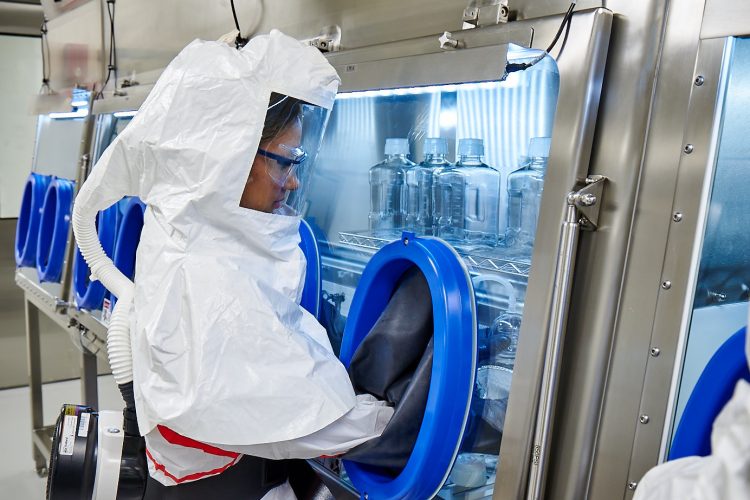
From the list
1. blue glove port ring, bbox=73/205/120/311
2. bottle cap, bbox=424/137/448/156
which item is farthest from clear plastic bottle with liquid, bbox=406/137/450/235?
blue glove port ring, bbox=73/205/120/311

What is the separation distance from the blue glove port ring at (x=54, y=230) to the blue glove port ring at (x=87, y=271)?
0.33 metres

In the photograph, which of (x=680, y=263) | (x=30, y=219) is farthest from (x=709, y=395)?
(x=30, y=219)

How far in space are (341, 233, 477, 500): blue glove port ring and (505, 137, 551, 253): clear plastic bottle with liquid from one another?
0.40 feet

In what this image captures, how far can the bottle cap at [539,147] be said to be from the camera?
1.32m

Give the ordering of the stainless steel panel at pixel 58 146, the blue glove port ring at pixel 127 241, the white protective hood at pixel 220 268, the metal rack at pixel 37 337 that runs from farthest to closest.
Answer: the stainless steel panel at pixel 58 146 → the metal rack at pixel 37 337 → the blue glove port ring at pixel 127 241 → the white protective hood at pixel 220 268

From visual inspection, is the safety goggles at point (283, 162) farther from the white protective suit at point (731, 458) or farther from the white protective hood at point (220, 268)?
the white protective suit at point (731, 458)

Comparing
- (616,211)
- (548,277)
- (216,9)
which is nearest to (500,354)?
(548,277)

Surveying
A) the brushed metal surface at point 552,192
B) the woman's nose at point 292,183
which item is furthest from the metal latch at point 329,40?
the brushed metal surface at point 552,192

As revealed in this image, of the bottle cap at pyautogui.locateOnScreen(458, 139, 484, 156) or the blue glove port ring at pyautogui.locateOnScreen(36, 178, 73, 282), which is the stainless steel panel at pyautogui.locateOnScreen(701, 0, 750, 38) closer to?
the bottle cap at pyautogui.locateOnScreen(458, 139, 484, 156)

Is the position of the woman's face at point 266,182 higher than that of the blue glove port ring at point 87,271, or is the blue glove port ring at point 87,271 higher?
the woman's face at point 266,182

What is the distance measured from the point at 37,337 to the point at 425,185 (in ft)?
9.36

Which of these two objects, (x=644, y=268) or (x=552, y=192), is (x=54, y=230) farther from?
(x=644, y=268)

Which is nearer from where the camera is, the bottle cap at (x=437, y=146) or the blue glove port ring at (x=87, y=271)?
the bottle cap at (x=437, y=146)

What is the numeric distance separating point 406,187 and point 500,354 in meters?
0.50
